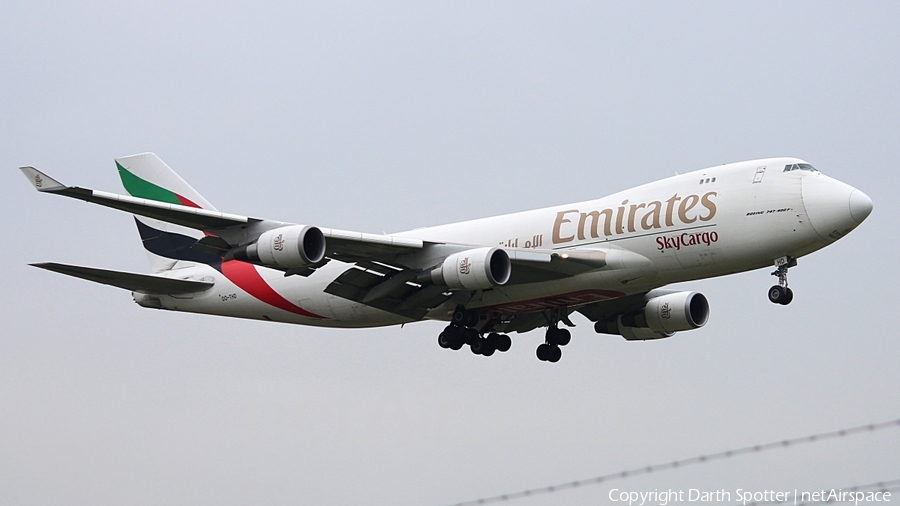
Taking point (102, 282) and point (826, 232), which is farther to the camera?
point (102, 282)

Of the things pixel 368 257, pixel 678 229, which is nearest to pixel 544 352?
pixel 368 257

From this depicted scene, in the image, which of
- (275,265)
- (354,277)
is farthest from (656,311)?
(275,265)

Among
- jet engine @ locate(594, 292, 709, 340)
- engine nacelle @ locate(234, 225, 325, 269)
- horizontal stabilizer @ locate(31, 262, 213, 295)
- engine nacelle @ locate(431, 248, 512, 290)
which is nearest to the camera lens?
engine nacelle @ locate(234, 225, 325, 269)

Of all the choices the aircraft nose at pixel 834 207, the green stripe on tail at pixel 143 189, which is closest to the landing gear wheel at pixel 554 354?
the aircraft nose at pixel 834 207

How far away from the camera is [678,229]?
103ft

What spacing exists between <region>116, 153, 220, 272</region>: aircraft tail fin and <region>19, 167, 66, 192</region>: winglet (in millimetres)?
12307

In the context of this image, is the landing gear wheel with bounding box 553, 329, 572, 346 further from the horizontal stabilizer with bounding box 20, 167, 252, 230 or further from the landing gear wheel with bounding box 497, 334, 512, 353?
the horizontal stabilizer with bounding box 20, 167, 252, 230

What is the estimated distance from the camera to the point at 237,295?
127ft

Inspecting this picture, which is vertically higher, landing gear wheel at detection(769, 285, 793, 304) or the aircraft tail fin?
the aircraft tail fin

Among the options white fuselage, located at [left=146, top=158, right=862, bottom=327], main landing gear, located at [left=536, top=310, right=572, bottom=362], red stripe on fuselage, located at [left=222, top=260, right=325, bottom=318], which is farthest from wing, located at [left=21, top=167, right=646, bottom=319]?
main landing gear, located at [left=536, top=310, right=572, bottom=362]

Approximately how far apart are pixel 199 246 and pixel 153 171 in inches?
431

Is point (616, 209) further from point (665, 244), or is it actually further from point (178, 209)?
point (178, 209)

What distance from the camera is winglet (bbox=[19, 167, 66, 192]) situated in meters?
28.2

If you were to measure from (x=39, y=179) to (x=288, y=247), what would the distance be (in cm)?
650
